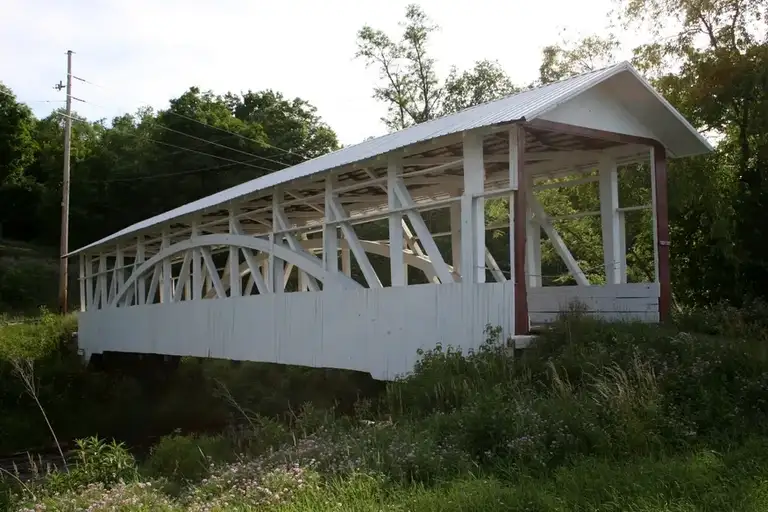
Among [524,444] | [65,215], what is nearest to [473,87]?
[65,215]

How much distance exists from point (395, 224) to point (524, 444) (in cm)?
494

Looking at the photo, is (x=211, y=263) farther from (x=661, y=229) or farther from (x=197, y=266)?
(x=661, y=229)

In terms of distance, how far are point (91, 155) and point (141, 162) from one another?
5.13 m

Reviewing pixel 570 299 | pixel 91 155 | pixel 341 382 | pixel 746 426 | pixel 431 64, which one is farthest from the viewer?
pixel 91 155

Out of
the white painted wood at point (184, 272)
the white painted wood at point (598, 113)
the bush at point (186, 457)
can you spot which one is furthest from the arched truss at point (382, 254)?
the bush at point (186, 457)

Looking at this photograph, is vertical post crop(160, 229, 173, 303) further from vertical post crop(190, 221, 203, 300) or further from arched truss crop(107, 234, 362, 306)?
vertical post crop(190, 221, 203, 300)

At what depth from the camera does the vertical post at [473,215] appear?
878 centimetres

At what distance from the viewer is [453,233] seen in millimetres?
13375

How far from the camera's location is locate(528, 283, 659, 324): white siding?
1024 centimetres

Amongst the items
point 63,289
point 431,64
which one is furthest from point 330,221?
point 431,64

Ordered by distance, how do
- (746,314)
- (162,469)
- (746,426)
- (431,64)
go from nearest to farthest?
(746,426) < (162,469) < (746,314) < (431,64)

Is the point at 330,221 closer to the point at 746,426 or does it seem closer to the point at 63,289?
the point at 746,426

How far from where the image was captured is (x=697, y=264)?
14398 mm

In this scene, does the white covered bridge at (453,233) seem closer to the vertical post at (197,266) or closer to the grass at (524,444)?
the vertical post at (197,266)
